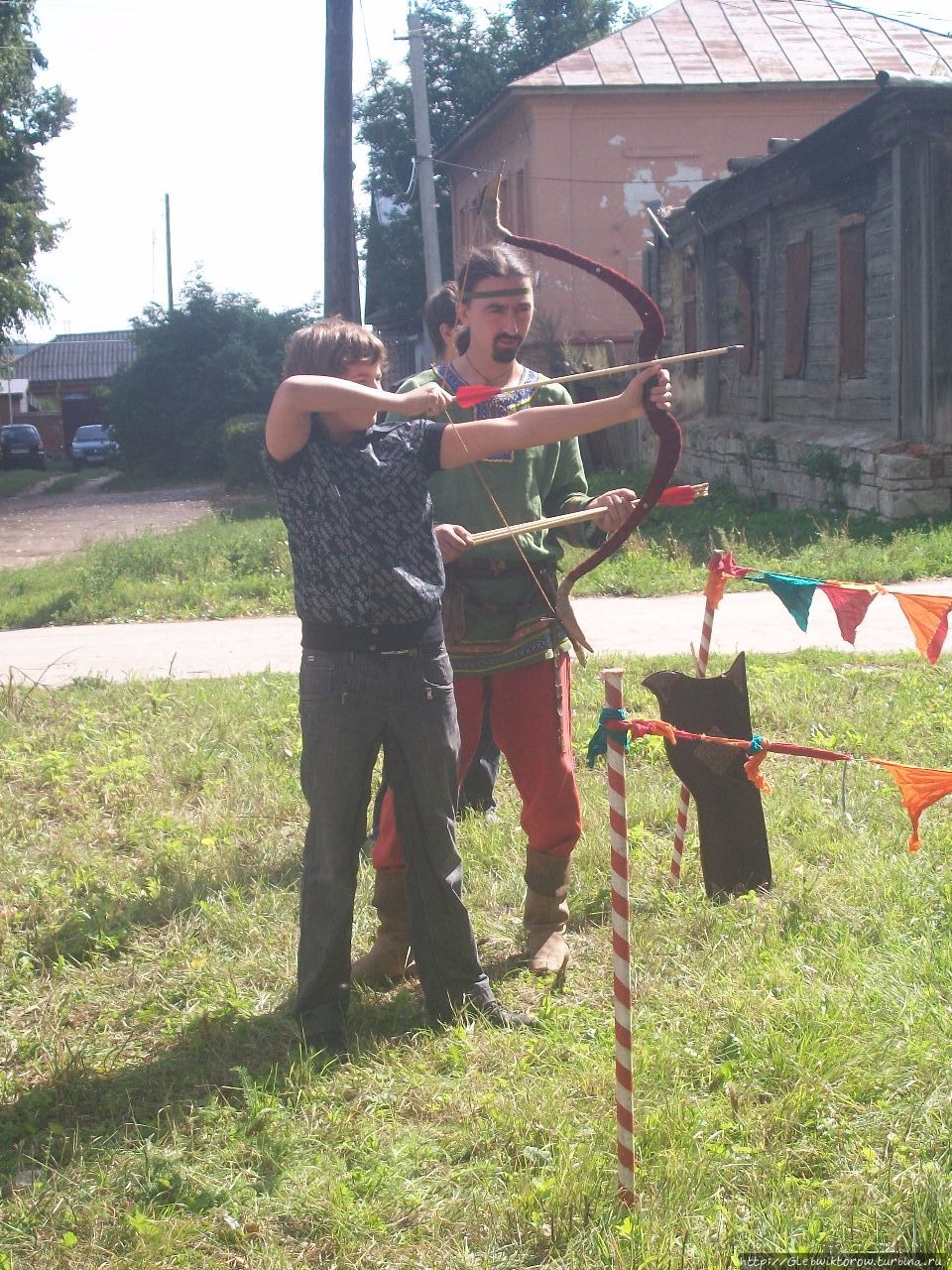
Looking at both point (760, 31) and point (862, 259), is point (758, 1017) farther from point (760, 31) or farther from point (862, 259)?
point (760, 31)

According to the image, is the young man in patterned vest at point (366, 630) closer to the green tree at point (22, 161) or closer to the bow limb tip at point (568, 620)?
the bow limb tip at point (568, 620)

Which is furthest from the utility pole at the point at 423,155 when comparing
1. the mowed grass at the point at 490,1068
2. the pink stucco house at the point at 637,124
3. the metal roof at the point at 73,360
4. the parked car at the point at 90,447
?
the metal roof at the point at 73,360

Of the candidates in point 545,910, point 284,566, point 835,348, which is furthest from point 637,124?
point 545,910

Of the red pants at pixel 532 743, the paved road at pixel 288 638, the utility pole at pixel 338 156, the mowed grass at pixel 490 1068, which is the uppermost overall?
the utility pole at pixel 338 156

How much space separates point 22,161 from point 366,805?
92.8 ft

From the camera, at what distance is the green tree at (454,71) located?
119 feet

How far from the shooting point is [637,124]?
2502cm

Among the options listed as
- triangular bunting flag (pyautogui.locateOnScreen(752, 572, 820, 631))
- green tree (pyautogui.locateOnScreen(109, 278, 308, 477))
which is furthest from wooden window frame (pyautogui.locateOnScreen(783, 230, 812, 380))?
green tree (pyautogui.locateOnScreen(109, 278, 308, 477))

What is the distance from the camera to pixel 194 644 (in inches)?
382

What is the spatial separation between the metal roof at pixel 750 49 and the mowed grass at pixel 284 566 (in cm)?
1365

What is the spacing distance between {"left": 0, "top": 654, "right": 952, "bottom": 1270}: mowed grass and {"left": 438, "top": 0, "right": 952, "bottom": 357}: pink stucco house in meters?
20.5

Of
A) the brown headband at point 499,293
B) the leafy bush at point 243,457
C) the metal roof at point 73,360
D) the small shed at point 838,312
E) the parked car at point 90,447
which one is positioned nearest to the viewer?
the brown headband at point 499,293

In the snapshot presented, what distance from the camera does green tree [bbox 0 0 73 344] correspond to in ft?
86.2

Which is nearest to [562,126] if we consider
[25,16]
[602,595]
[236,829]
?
[25,16]
